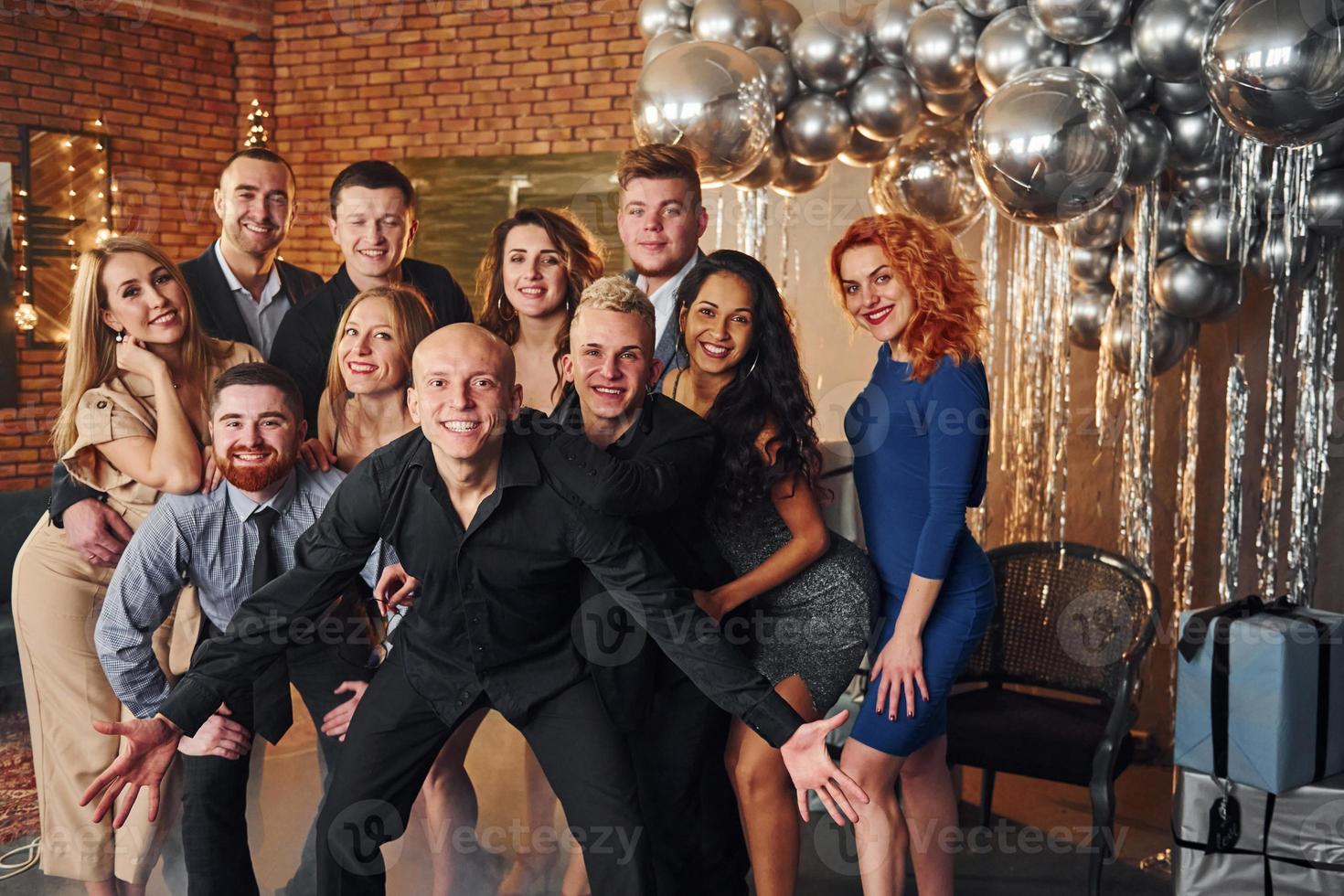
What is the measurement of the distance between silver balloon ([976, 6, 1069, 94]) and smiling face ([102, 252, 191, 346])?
187cm

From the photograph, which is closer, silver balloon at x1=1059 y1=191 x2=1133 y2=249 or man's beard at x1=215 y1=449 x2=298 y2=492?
man's beard at x1=215 y1=449 x2=298 y2=492

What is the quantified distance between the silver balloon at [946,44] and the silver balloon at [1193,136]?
466 mm

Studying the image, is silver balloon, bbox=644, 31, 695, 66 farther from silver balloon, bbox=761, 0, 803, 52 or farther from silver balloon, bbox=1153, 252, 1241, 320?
silver balloon, bbox=1153, 252, 1241, 320

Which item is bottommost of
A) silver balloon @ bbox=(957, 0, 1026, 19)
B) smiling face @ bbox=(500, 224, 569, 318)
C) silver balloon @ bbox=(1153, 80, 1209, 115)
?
smiling face @ bbox=(500, 224, 569, 318)

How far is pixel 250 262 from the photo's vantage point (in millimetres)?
2857

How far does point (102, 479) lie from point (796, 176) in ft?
6.54

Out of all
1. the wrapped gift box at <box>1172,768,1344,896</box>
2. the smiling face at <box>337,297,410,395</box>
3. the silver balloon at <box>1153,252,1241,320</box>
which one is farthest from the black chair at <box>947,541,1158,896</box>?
the smiling face at <box>337,297,410,395</box>

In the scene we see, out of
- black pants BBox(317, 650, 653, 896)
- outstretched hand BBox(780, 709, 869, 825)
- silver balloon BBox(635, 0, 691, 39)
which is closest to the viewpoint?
outstretched hand BBox(780, 709, 869, 825)

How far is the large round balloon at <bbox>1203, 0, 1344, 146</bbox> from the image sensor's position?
→ 92.6 inches

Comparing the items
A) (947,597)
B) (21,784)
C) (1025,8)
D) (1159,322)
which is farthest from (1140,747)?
(21,784)

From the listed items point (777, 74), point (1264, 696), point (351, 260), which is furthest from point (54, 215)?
point (1264, 696)

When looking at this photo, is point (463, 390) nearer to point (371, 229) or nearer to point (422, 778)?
point (422, 778)

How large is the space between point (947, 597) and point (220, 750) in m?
1.40

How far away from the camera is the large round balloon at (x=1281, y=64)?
235 centimetres
